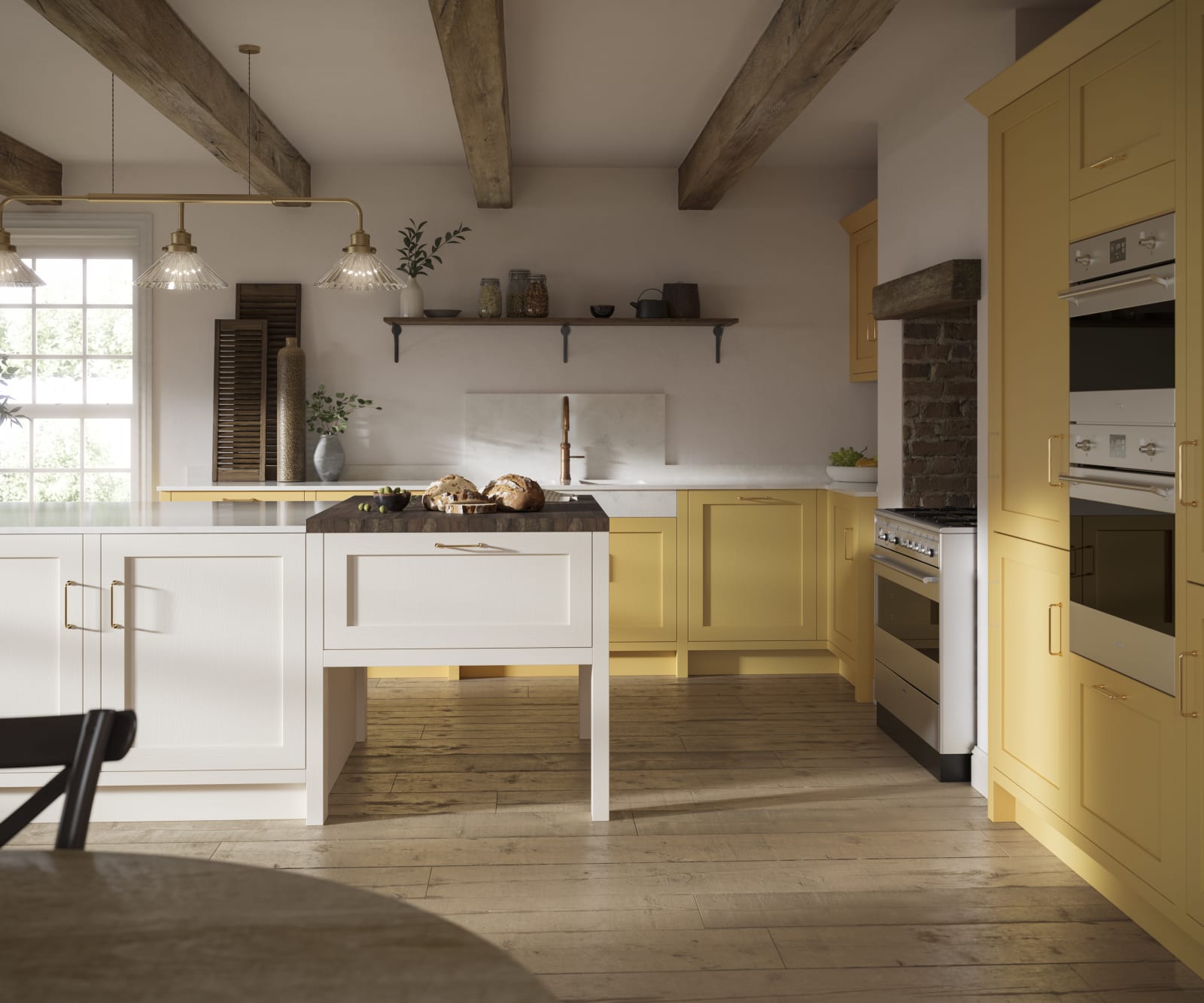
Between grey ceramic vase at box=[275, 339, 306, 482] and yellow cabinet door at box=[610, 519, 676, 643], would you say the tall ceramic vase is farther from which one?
yellow cabinet door at box=[610, 519, 676, 643]

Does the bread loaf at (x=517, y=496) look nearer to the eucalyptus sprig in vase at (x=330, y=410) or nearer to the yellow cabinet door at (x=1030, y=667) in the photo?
the yellow cabinet door at (x=1030, y=667)

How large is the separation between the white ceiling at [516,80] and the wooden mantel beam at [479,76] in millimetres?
223

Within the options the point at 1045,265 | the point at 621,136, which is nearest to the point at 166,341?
the point at 621,136

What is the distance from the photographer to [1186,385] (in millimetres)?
2111

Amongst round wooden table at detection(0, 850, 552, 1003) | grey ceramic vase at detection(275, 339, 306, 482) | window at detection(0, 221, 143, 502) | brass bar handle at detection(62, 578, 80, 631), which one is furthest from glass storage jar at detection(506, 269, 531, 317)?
round wooden table at detection(0, 850, 552, 1003)

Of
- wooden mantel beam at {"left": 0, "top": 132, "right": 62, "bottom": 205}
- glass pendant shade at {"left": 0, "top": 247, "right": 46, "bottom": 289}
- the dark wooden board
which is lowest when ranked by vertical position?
the dark wooden board

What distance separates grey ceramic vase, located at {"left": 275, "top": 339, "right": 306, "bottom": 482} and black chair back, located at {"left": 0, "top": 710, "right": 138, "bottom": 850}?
13.5 ft

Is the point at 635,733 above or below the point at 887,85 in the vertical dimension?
below

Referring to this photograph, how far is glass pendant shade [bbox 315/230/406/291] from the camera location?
10.8 feet

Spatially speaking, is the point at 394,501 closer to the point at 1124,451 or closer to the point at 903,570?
the point at 903,570

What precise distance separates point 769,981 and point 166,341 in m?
4.64

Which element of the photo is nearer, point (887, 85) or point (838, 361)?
point (887, 85)

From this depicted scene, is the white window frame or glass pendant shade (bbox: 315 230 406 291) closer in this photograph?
glass pendant shade (bbox: 315 230 406 291)

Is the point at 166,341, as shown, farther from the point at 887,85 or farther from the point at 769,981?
the point at 769,981
